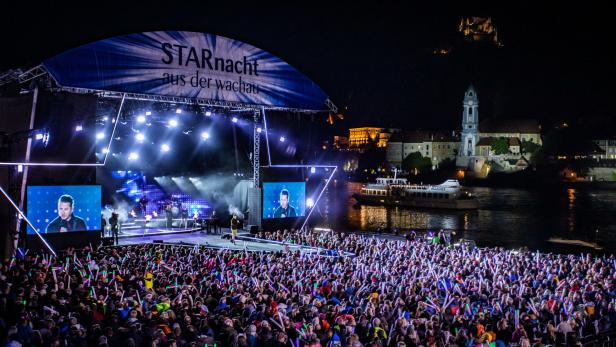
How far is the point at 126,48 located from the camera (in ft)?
63.8

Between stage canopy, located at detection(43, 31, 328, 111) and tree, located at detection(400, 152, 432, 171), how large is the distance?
386 ft

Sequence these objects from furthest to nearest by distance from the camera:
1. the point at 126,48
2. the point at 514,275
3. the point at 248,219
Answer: the point at 248,219 < the point at 126,48 < the point at 514,275

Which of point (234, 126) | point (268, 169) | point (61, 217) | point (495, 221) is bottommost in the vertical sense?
point (495, 221)

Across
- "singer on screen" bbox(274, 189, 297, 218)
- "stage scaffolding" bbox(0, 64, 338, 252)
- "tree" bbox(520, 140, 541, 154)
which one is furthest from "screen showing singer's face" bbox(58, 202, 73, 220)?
"tree" bbox(520, 140, 541, 154)

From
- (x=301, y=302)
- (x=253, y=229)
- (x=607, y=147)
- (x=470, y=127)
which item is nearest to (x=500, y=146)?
(x=470, y=127)

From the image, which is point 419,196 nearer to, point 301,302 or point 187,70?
point 187,70

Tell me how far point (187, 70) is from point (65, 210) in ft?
22.2

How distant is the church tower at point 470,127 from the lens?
136m

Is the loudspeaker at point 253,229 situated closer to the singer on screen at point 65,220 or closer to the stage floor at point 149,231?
the stage floor at point 149,231

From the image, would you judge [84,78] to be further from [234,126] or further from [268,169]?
[234,126]

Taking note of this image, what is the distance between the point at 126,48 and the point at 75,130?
3.37m

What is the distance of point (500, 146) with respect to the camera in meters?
127

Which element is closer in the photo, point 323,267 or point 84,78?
point 323,267

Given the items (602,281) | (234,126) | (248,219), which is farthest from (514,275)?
(234,126)
